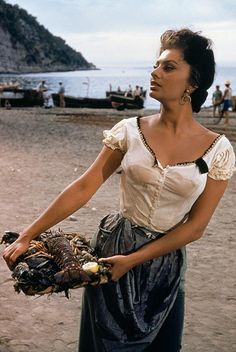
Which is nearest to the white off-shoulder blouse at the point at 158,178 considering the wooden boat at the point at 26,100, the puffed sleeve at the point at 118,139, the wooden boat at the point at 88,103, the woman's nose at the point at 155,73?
the puffed sleeve at the point at 118,139

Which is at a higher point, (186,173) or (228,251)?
(186,173)

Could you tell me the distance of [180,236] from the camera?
2213 millimetres

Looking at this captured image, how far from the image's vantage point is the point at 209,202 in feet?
7.34

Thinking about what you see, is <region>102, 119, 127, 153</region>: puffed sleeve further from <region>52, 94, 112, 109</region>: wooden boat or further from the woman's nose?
<region>52, 94, 112, 109</region>: wooden boat

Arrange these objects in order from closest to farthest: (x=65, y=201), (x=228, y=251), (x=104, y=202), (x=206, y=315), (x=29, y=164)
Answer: (x=65, y=201)
(x=206, y=315)
(x=228, y=251)
(x=104, y=202)
(x=29, y=164)

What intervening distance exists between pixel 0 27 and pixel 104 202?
648ft

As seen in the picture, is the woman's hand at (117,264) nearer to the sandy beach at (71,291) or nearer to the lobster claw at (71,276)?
the lobster claw at (71,276)

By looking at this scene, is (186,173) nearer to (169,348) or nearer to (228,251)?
(169,348)

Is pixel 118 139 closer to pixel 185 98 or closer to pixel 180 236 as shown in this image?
pixel 185 98

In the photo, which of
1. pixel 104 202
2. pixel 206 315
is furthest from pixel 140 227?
pixel 104 202

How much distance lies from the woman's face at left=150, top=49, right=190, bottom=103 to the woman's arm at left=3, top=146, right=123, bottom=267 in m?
0.33

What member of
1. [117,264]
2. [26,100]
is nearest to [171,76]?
[117,264]

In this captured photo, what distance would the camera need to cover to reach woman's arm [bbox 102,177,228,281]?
2172 mm

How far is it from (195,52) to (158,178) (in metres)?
0.56
